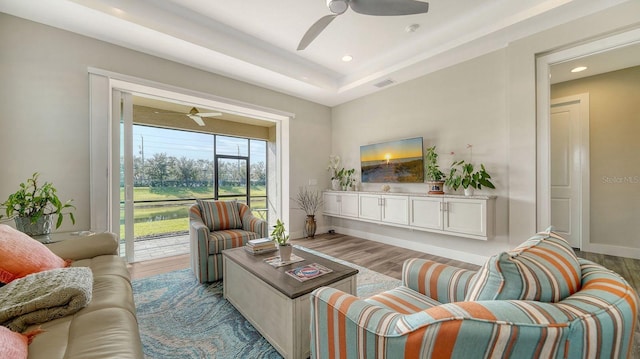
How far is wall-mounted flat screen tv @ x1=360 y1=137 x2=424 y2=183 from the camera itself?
3869 millimetres

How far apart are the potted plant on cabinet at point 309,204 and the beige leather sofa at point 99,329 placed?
3.34m

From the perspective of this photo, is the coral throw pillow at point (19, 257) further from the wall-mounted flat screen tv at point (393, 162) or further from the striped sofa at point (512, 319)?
the wall-mounted flat screen tv at point (393, 162)

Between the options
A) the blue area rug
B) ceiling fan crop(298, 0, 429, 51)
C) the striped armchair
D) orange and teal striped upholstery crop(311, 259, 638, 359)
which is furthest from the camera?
the striped armchair

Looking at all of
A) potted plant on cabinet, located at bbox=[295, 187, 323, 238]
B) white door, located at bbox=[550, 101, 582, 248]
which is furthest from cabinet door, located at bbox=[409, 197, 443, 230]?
white door, located at bbox=[550, 101, 582, 248]

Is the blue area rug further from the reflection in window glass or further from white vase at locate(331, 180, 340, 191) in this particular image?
the reflection in window glass

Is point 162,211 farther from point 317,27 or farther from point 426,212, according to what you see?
point 426,212

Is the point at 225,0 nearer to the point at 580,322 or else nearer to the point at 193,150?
the point at 580,322

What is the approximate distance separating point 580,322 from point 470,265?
312 cm

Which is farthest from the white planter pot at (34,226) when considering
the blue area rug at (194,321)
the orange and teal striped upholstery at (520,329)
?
the orange and teal striped upholstery at (520,329)

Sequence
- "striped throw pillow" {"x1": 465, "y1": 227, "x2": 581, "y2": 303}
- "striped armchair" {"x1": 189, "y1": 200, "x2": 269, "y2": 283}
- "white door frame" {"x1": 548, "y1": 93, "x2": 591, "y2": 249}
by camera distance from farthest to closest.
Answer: "white door frame" {"x1": 548, "y1": 93, "x2": 591, "y2": 249}
"striped armchair" {"x1": 189, "y1": 200, "x2": 269, "y2": 283}
"striped throw pillow" {"x1": 465, "y1": 227, "x2": 581, "y2": 303}

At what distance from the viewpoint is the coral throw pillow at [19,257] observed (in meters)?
1.24

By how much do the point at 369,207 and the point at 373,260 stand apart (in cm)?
101

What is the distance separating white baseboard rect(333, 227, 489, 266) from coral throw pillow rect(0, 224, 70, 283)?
399 cm

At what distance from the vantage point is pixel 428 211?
3.43 metres
